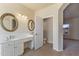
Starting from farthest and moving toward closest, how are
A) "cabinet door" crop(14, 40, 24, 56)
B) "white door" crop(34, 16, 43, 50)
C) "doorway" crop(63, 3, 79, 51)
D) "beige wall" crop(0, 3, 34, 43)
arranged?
1. "doorway" crop(63, 3, 79, 51)
2. "white door" crop(34, 16, 43, 50)
3. "cabinet door" crop(14, 40, 24, 56)
4. "beige wall" crop(0, 3, 34, 43)

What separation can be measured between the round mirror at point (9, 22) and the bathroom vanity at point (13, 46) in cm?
22

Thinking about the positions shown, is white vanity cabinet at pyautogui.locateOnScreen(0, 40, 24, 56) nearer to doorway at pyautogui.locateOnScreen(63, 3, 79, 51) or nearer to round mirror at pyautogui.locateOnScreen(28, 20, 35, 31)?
round mirror at pyautogui.locateOnScreen(28, 20, 35, 31)

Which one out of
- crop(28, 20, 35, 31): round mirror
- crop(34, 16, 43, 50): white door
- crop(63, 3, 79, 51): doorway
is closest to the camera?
crop(28, 20, 35, 31): round mirror

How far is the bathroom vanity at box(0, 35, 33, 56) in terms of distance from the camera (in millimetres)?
1826

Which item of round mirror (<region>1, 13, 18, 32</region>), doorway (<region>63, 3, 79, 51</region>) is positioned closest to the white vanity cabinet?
round mirror (<region>1, 13, 18, 32</region>)

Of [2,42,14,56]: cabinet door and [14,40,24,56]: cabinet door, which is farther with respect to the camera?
[14,40,24,56]: cabinet door

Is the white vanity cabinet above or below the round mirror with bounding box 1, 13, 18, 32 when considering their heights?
below

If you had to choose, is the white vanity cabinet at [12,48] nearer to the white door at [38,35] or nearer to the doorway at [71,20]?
the white door at [38,35]

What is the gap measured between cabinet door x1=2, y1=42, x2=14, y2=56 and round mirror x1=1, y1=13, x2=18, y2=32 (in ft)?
0.91

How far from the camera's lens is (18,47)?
6.84ft

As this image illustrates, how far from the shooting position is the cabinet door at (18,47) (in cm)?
200

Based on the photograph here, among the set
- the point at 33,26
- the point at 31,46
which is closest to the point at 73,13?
the point at 33,26

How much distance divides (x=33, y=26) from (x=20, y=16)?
1.28 feet

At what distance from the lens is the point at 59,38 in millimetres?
3383
